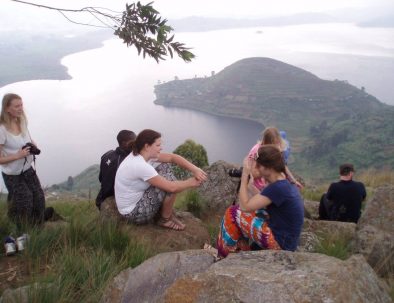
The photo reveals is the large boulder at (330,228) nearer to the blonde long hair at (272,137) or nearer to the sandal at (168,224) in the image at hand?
the blonde long hair at (272,137)

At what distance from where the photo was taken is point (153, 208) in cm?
429

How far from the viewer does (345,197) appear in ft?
19.1

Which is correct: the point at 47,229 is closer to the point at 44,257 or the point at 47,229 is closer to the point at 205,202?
the point at 44,257

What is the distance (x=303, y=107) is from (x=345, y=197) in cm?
14235

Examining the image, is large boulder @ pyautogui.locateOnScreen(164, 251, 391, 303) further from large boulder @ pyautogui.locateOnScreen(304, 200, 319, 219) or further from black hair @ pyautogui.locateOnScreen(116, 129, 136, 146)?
large boulder @ pyautogui.locateOnScreen(304, 200, 319, 219)

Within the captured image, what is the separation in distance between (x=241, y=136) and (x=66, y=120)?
5931cm

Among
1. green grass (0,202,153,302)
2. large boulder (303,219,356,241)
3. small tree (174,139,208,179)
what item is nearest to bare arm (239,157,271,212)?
green grass (0,202,153,302)

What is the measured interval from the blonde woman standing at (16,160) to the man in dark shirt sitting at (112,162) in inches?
31.8

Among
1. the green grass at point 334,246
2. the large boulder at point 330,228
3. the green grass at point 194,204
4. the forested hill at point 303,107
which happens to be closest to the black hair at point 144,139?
the green grass at point 334,246

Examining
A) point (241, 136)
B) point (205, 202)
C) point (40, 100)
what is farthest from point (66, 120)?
point (205, 202)

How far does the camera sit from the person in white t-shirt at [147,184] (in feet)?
13.0

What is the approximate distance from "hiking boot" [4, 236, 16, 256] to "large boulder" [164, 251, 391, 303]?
6.36 feet

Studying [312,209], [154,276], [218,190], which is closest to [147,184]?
[154,276]

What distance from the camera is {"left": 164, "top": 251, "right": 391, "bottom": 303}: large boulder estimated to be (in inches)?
69.4
